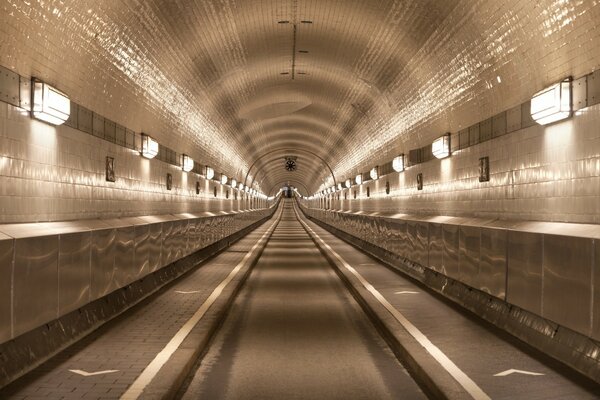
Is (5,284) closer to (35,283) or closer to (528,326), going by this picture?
(35,283)

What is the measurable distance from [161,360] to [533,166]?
6.01m

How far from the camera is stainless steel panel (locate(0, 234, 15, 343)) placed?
5590 millimetres

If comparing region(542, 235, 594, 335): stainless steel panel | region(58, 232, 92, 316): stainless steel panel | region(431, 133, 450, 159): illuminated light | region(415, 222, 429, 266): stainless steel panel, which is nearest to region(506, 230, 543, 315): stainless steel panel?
region(542, 235, 594, 335): stainless steel panel

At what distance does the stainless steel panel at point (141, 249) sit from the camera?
10917 mm

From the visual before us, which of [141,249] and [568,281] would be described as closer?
[568,281]

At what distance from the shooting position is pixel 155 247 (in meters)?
12.5

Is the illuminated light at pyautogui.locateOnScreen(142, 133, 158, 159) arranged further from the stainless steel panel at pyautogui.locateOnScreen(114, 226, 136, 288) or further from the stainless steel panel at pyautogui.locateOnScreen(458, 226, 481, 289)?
the stainless steel panel at pyautogui.locateOnScreen(458, 226, 481, 289)

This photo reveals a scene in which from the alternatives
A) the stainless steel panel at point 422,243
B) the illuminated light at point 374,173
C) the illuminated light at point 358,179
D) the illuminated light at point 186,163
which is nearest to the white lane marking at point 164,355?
the stainless steel panel at point 422,243

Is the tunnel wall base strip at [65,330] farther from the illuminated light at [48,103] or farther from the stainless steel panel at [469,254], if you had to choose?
the stainless steel panel at [469,254]

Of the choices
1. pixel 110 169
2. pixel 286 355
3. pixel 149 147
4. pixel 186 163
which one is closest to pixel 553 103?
pixel 286 355

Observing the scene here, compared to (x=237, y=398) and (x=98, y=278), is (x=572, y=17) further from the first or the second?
(x=98, y=278)

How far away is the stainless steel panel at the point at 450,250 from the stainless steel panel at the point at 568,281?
12.9 feet

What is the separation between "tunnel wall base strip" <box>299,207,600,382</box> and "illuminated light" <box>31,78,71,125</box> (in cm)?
630

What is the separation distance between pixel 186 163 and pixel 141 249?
9.71m
